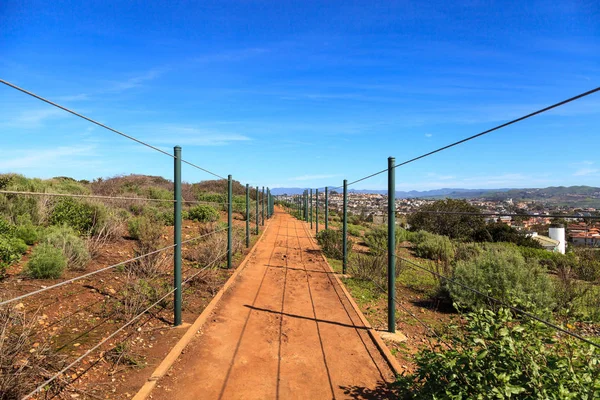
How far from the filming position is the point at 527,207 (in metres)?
2.80

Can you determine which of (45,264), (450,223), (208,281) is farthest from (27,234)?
(450,223)

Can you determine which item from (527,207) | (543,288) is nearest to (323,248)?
(543,288)

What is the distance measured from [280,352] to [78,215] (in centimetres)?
601

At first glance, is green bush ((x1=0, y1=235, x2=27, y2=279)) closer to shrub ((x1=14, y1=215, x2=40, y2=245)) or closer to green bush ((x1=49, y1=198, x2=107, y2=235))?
shrub ((x1=14, y1=215, x2=40, y2=245))

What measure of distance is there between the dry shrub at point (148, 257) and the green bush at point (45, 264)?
883mm

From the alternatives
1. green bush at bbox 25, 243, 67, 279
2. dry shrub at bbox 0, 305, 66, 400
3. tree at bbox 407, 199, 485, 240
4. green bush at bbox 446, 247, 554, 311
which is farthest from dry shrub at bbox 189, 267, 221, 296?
tree at bbox 407, 199, 485, 240

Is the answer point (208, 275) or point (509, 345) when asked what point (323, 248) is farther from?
point (509, 345)

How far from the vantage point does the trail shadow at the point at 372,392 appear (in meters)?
2.88

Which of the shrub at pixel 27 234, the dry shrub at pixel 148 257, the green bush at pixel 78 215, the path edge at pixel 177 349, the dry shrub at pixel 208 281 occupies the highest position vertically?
the green bush at pixel 78 215

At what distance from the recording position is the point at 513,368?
188 centimetres

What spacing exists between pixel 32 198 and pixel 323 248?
24.0 feet

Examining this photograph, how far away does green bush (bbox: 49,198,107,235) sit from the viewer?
24.1 feet

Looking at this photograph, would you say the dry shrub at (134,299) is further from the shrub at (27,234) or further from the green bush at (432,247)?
the green bush at (432,247)

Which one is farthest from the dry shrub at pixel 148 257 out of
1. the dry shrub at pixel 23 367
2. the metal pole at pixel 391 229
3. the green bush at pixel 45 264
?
the metal pole at pixel 391 229
